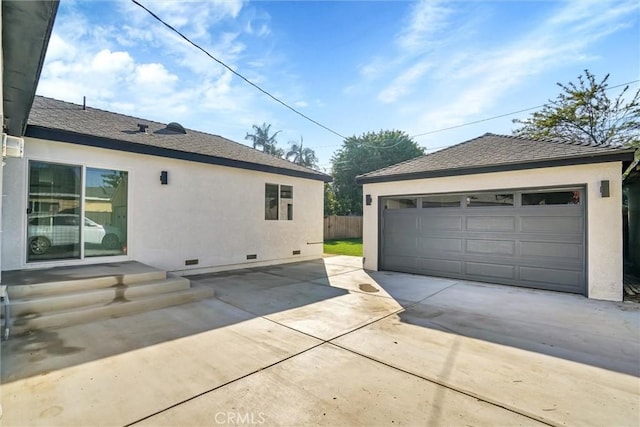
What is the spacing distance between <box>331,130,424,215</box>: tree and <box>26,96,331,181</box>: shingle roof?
599 inches

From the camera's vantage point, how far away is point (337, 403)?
2.42 meters

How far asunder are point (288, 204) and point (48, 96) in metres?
7.44

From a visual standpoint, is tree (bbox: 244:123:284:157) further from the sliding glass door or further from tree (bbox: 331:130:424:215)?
the sliding glass door

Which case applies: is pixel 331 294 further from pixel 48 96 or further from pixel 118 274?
pixel 48 96

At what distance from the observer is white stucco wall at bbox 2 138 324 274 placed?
539 cm

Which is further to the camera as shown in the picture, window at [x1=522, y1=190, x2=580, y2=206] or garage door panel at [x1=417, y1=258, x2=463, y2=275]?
garage door panel at [x1=417, y1=258, x2=463, y2=275]

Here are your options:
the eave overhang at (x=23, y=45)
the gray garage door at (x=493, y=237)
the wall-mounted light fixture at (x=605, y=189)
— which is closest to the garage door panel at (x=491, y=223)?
the gray garage door at (x=493, y=237)

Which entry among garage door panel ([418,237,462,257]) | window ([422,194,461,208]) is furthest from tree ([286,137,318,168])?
garage door panel ([418,237,462,257])

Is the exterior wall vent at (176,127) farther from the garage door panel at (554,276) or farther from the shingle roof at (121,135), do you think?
the garage door panel at (554,276)

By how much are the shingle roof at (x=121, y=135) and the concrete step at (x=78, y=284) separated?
2882 mm

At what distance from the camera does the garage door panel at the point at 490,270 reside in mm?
6844

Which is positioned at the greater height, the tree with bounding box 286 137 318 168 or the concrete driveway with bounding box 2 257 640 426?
the tree with bounding box 286 137 318 168

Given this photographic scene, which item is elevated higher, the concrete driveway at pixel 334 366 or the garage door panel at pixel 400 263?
the garage door panel at pixel 400 263

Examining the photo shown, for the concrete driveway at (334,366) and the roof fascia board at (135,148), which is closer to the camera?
the concrete driveway at (334,366)
